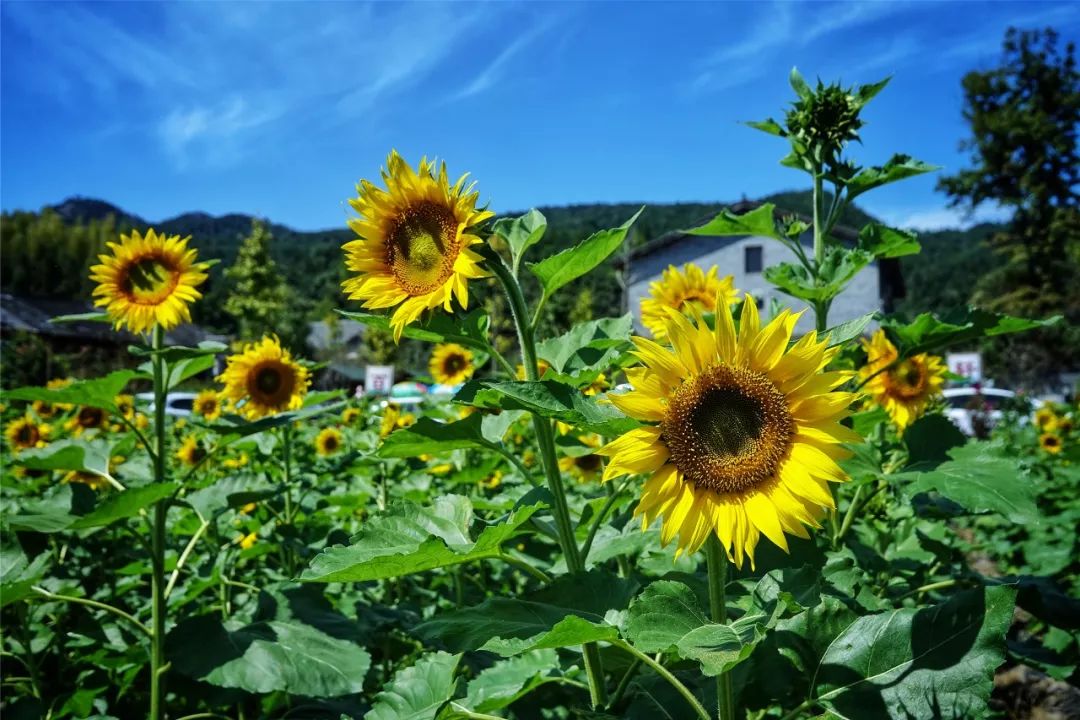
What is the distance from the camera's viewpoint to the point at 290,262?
111375 mm

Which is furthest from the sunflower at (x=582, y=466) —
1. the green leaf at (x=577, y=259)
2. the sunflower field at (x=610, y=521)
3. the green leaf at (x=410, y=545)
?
the green leaf at (x=577, y=259)

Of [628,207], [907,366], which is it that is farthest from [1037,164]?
[628,207]

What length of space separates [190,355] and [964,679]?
225 cm

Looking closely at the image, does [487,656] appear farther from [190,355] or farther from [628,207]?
[628,207]

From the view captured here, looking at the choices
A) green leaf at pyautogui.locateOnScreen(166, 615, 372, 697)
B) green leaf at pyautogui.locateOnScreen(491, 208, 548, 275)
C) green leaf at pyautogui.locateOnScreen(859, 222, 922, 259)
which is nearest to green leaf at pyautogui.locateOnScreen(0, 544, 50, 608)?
green leaf at pyautogui.locateOnScreen(166, 615, 372, 697)

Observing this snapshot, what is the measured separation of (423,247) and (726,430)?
0.79 metres

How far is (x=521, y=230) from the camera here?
173 cm

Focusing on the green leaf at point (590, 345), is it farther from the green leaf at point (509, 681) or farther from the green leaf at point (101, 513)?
the green leaf at point (101, 513)

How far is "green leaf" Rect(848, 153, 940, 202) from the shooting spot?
216 cm

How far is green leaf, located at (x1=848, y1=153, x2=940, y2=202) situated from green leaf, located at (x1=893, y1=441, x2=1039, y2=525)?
0.80 metres

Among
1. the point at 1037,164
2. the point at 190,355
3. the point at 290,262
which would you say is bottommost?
the point at 190,355

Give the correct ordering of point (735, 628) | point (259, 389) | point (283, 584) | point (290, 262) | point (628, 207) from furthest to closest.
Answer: point (628, 207)
point (290, 262)
point (259, 389)
point (283, 584)
point (735, 628)

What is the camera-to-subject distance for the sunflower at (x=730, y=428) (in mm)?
1373

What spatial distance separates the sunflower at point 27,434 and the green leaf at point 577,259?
199 inches
